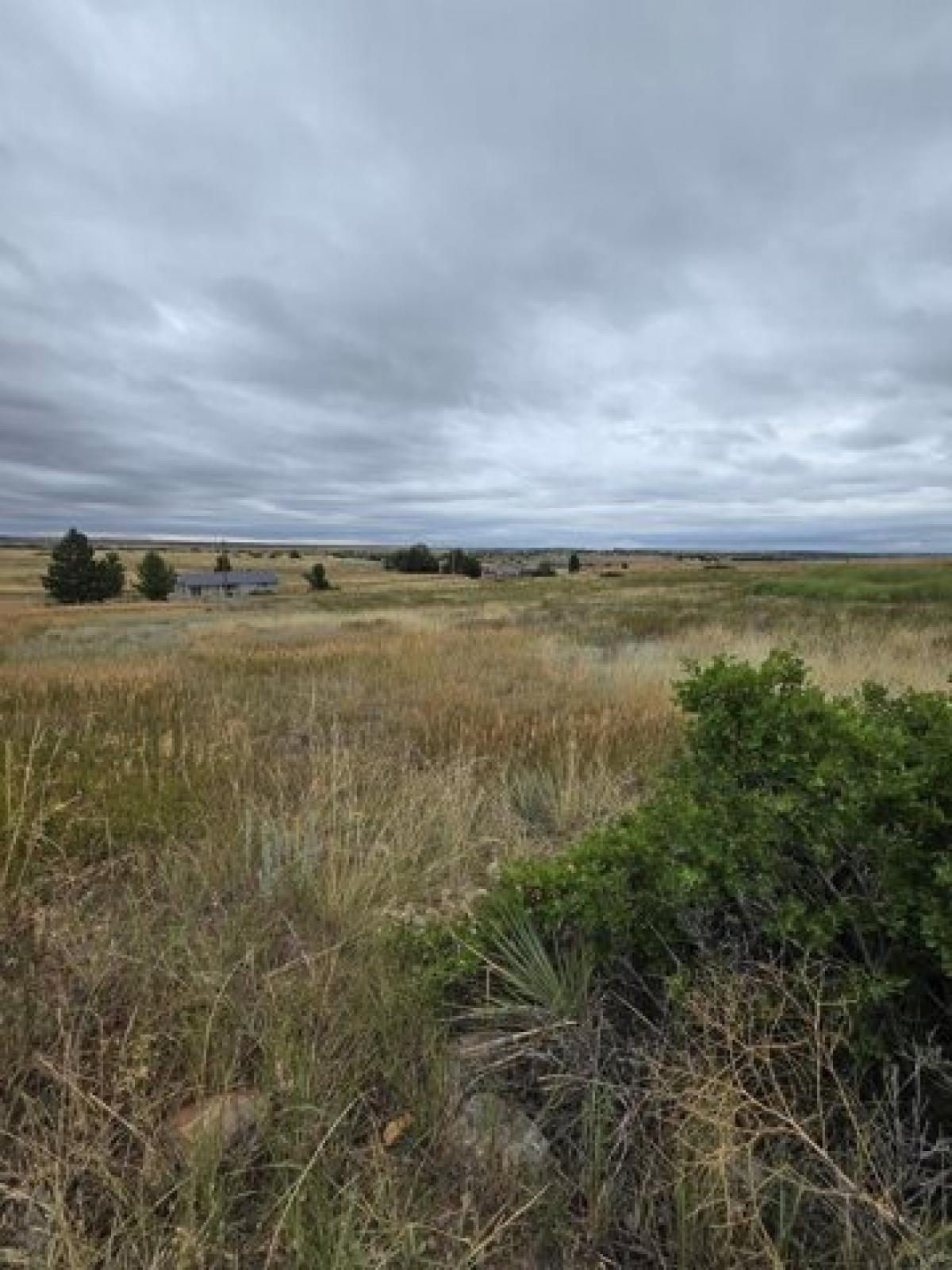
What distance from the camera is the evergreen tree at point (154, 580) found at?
84688 mm

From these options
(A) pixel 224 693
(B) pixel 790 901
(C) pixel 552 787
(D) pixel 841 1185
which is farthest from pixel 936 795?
(A) pixel 224 693

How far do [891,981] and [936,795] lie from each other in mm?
523

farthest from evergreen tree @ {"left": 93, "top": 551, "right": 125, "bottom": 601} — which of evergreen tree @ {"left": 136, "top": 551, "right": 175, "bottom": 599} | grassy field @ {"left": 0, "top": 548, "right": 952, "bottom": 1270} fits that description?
grassy field @ {"left": 0, "top": 548, "right": 952, "bottom": 1270}

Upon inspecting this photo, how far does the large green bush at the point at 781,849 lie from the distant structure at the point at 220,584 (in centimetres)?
9252

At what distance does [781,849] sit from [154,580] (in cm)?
9204

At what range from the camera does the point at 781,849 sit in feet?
7.11

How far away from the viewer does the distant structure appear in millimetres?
93750

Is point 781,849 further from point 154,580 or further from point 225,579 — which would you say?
point 225,579

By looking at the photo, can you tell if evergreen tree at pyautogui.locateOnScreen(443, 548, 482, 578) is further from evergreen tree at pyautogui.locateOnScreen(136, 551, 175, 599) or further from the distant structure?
evergreen tree at pyautogui.locateOnScreen(136, 551, 175, 599)

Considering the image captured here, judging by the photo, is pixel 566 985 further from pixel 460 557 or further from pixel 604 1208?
pixel 460 557

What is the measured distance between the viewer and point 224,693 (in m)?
9.26

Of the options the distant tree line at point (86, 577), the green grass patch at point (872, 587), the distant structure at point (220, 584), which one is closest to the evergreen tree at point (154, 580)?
the distant tree line at point (86, 577)

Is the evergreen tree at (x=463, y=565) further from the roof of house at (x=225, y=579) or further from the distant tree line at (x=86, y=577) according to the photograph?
the distant tree line at (x=86, y=577)

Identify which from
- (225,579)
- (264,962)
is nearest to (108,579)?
(225,579)
